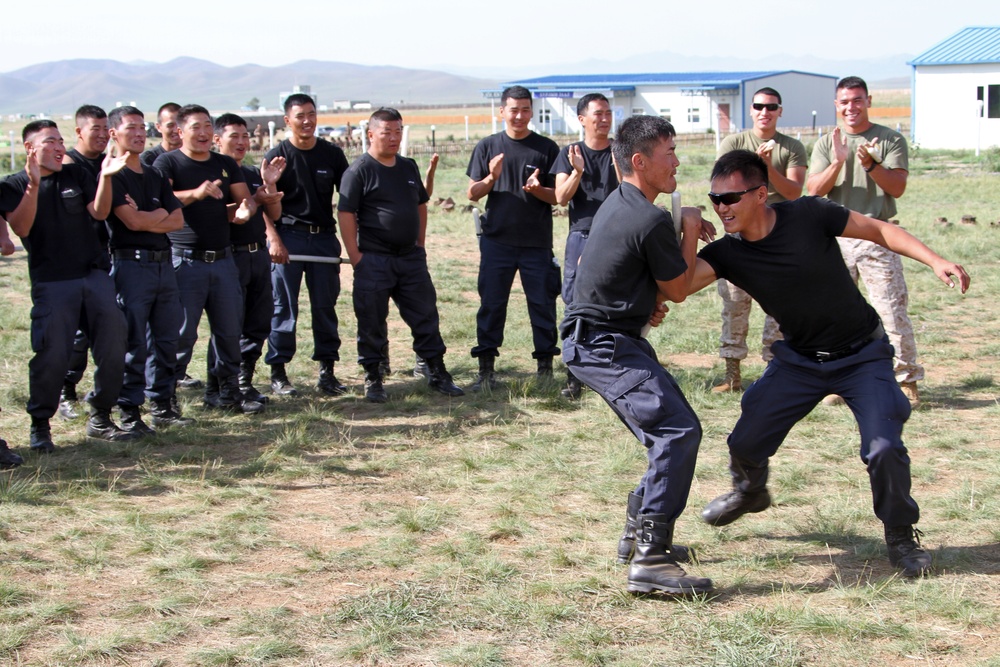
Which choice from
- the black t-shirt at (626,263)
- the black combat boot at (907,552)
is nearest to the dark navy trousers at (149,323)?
the black t-shirt at (626,263)

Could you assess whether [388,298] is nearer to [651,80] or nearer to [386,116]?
[386,116]

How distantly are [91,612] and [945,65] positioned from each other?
129ft

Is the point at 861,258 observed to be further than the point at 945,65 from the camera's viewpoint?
No

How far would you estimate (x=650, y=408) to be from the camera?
15.2 feet

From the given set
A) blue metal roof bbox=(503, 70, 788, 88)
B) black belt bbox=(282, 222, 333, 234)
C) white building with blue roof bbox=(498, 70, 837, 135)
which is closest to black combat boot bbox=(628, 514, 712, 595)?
black belt bbox=(282, 222, 333, 234)

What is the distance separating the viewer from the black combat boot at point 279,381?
8.51 meters

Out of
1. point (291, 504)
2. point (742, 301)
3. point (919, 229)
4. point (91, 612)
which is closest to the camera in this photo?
point (91, 612)

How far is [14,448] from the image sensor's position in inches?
278

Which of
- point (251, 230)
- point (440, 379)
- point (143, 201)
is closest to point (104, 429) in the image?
point (143, 201)

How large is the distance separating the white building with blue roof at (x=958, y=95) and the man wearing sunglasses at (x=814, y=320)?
3513 cm

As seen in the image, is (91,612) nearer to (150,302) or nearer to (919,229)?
(150,302)

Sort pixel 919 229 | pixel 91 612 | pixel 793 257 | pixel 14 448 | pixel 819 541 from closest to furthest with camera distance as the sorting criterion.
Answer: pixel 91 612
pixel 793 257
pixel 819 541
pixel 14 448
pixel 919 229

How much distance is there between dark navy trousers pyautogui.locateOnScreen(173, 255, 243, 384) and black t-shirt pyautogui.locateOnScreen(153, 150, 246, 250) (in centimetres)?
13

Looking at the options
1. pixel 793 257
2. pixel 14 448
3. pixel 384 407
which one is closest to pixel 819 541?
pixel 793 257
